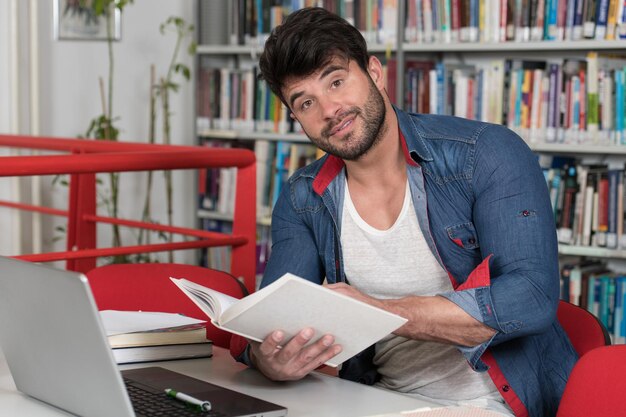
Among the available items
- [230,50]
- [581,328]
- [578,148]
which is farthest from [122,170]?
[230,50]

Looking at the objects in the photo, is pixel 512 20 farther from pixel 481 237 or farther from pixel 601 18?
pixel 481 237

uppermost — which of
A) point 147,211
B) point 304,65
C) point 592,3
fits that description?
point 592,3

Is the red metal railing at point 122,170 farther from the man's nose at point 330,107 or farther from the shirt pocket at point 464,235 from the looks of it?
the shirt pocket at point 464,235

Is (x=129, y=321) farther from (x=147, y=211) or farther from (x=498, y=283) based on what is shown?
(x=147, y=211)

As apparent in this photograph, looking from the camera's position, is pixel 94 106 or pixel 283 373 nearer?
pixel 283 373

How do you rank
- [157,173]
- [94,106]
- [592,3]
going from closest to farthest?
[592,3]
[94,106]
[157,173]

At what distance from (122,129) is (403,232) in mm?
2732

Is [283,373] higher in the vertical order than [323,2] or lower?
lower

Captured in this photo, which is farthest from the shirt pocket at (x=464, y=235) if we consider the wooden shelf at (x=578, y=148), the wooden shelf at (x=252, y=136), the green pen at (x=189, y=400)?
the wooden shelf at (x=252, y=136)

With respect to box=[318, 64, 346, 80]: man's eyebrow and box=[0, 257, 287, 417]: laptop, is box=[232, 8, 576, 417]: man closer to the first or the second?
box=[318, 64, 346, 80]: man's eyebrow

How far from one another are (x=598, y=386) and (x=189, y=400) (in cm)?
55

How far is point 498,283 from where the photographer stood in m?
1.50

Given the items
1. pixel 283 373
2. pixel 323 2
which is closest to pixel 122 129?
pixel 323 2

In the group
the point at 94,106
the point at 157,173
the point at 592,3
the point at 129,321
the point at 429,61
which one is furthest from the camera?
the point at 157,173
